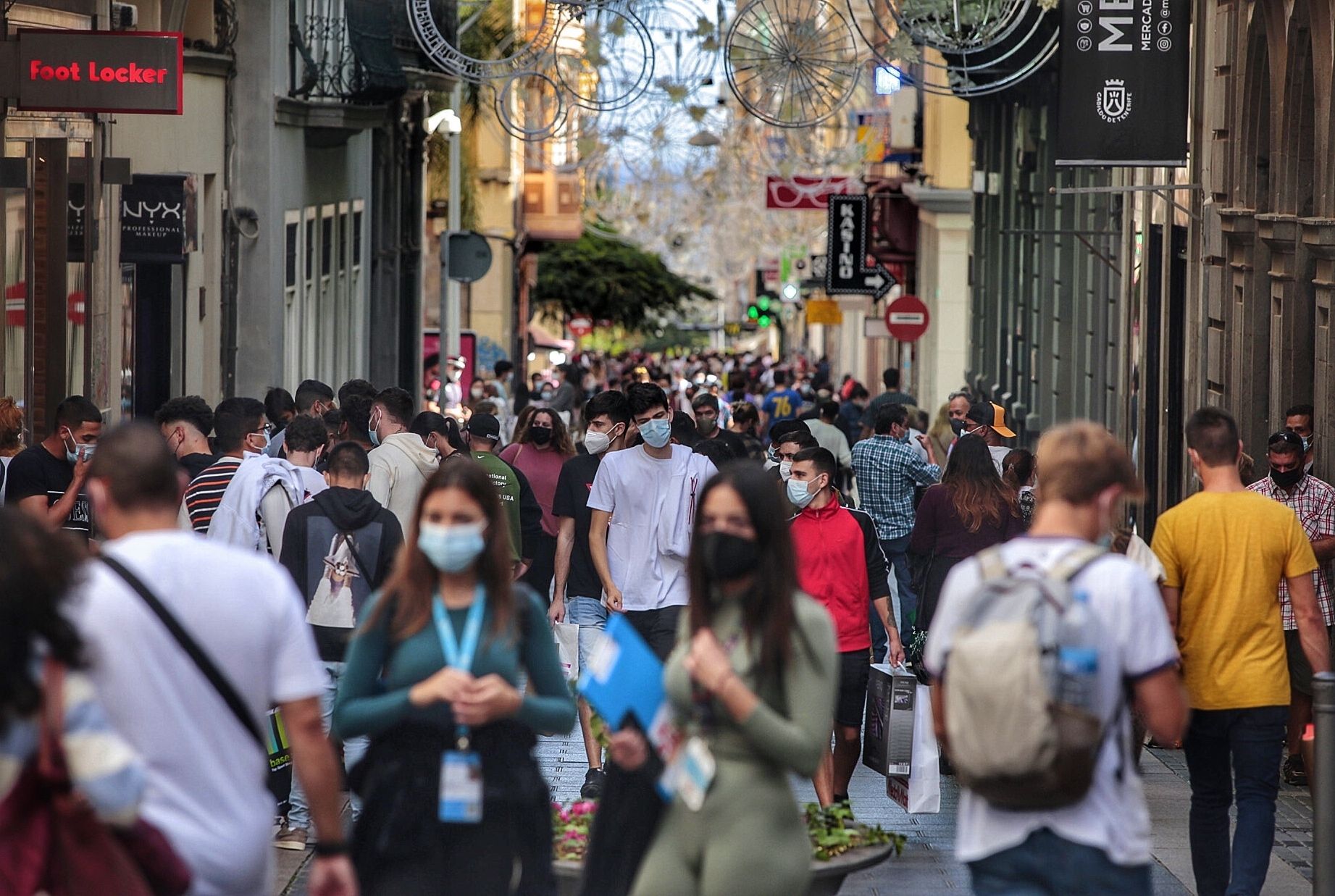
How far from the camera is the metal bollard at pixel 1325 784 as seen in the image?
671 centimetres

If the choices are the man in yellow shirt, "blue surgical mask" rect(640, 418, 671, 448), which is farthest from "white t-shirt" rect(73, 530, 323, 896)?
"blue surgical mask" rect(640, 418, 671, 448)

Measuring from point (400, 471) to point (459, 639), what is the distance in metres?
5.52

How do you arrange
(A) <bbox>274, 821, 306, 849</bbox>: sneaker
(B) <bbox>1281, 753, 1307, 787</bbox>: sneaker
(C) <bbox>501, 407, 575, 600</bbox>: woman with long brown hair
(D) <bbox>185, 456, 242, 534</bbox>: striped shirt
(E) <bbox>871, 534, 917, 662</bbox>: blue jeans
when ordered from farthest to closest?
(E) <bbox>871, 534, 917, 662</bbox>: blue jeans, (C) <bbox>501, 407, 575, 600</bbox>: woman with long brown hair, (B) <bbox>1281, 753, 1307, 787</bbox>: sneaker, (D) <bbox>185, 456, 242, 534</bbox>: striped shirt, (A) <bbox>274, 821, 306, 849</bbox>: sneaker

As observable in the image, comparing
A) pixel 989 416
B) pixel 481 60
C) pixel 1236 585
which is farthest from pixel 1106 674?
pixel 481 60

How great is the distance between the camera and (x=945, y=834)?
383 inches

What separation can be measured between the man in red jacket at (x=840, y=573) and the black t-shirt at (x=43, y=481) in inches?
137

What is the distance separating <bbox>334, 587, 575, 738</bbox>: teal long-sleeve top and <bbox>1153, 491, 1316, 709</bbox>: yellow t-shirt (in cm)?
284

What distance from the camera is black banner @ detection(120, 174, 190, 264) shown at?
18.2m

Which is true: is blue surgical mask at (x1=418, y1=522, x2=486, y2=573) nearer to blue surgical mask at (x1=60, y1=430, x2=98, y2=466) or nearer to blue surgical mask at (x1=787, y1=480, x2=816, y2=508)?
blue surgical mask at (x1=787, y1=480, x2=816, y2=508)

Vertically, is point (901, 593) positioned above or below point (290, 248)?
below

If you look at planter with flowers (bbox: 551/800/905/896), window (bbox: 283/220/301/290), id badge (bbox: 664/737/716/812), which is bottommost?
planter with flowers (bbox: 551/800/905/896)

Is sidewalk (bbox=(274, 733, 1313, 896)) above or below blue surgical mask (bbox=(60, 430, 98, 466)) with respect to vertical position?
below

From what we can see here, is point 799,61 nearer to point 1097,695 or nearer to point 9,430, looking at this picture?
point 9,430

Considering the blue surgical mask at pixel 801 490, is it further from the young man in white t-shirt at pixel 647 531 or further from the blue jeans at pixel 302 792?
the blue jeans at pixel 302 792
